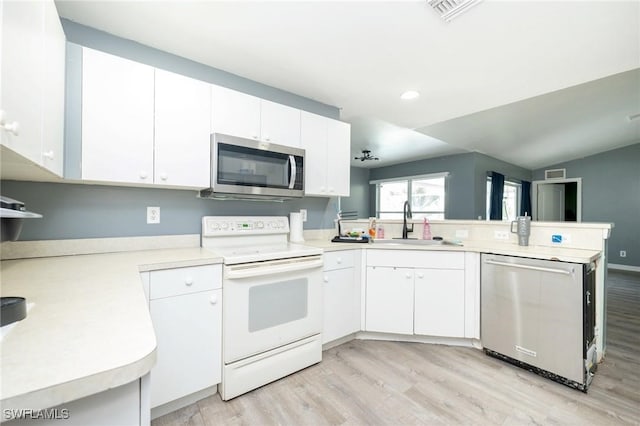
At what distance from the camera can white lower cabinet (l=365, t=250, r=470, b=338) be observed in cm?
233

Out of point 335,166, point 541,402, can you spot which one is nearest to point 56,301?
point 335,166

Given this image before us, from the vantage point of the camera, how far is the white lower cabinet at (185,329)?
1480mm

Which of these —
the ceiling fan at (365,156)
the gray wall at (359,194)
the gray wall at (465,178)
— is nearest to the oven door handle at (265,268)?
the ceiling fan at (365,156)

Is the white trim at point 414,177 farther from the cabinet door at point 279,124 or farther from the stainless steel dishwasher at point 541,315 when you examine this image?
the cabinet door at point 279,124

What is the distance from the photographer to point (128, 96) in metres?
1.64

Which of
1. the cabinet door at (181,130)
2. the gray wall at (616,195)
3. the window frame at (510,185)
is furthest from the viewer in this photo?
the window frame at (510,185)

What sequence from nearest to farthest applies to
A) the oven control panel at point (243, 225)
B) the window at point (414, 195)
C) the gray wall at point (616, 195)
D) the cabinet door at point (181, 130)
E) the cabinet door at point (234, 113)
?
the cabinet door at point (181, 130) < the cabinet door at point (234, 113) < the oven control panel at point (243, 225) < the gray wall at point (616, 195) < the window at point (414, 195)

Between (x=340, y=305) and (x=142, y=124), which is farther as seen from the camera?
(x=340, y=305)

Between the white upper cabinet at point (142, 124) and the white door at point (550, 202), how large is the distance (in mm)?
8684

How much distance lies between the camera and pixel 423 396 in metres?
1.74

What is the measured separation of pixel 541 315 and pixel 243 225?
7.33 ft

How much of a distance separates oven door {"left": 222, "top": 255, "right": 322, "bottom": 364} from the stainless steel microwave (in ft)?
1.89

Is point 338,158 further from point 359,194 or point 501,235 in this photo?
point 359,194

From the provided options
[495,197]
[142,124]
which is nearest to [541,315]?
[142,124]
